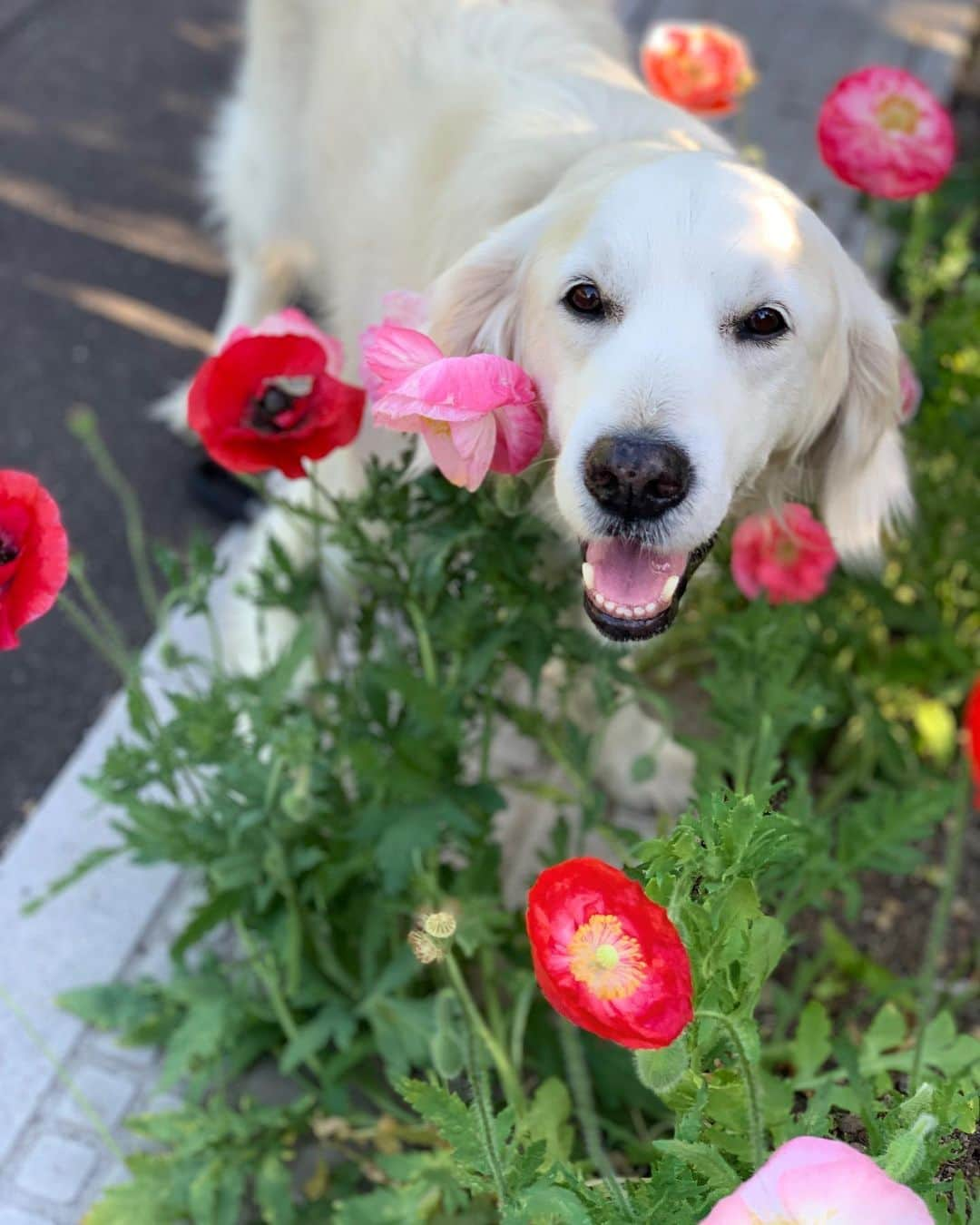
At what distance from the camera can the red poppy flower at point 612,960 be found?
3.05ft

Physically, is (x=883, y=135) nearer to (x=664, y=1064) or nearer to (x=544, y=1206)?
(x=664, y=1064)

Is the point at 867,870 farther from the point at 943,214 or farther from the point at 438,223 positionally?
the point at 943,214

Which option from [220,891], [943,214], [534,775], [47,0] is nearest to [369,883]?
[220,891]

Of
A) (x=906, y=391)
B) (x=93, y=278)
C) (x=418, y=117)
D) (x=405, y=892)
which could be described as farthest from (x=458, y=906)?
(x=93, y=278)

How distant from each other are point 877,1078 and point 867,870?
913mm

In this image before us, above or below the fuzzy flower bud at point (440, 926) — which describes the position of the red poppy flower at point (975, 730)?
above

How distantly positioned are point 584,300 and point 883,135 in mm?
580

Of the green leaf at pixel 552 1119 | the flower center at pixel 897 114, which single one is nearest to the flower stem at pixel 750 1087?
the green leaf at pixel 552 1119

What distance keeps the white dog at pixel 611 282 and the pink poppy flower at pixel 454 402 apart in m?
0.07

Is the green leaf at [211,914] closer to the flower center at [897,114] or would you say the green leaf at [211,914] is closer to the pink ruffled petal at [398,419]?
the pink ruffled petal at [398,419]

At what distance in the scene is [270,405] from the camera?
1.49m

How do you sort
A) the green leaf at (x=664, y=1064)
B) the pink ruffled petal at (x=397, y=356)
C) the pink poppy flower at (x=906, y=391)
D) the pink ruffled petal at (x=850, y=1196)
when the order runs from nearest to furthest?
the pink ruffled petal at (x=850, y=1196) < the green leaf at (x=664, y=1064) < the pink ruffled petal at (x=397, y=356) < the pink poppy flower at (x=906, y=391)

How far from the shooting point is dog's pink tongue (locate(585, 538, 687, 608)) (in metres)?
1.53

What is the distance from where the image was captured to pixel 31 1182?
192 centimetres
